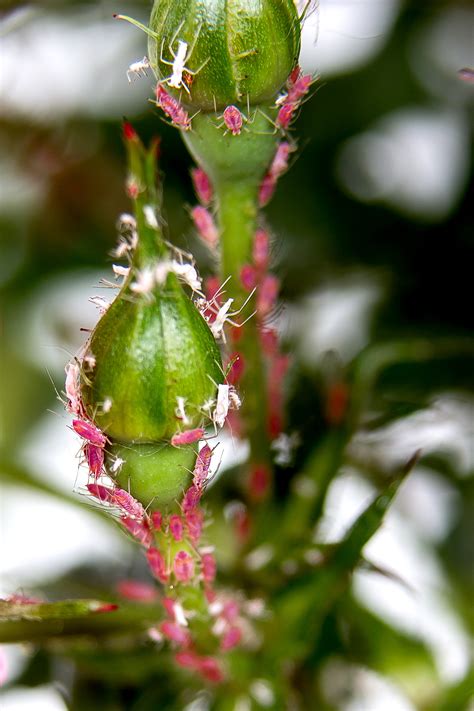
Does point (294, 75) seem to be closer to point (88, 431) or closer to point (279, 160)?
point (279, 160)

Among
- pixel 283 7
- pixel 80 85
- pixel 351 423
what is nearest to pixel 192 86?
pixel 283 7

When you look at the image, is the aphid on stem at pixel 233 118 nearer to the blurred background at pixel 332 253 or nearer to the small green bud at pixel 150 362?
the small green bud at pixel 150 362

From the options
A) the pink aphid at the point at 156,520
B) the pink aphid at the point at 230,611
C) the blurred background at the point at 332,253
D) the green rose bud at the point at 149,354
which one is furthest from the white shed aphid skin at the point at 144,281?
the blurred background at the point at 332,253

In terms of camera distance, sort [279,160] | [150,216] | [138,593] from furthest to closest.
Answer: [138,593], [279,160], [150,216]

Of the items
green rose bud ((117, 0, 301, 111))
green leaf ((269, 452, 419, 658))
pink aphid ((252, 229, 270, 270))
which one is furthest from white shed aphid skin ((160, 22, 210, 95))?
green leaf ((269, 452, 419, 658))

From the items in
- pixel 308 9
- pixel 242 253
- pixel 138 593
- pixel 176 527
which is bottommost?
pixel 138 593

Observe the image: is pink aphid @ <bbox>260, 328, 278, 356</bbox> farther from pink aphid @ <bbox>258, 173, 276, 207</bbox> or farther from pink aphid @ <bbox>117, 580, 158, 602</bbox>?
pink aphid @ <bbox>117, 580, 158, 602</bbox>

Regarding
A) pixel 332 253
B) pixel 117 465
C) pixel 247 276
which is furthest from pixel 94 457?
pixel 332 253

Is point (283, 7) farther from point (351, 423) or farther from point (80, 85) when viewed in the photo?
point (80, 85)
